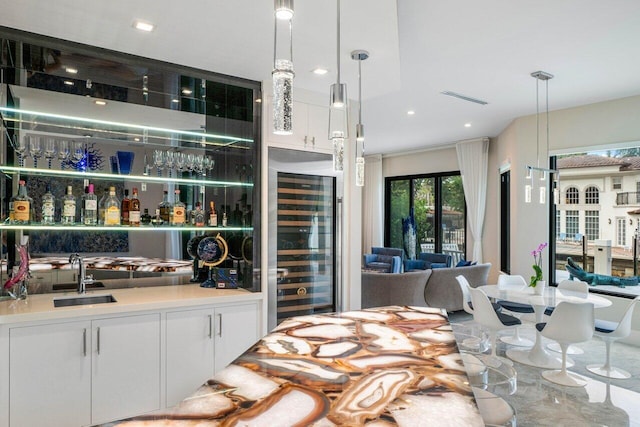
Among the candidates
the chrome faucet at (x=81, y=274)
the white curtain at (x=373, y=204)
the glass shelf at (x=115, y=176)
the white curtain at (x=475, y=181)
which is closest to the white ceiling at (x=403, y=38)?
the glass shelf at (x=115, y=176)

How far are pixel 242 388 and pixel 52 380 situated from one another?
187 cm

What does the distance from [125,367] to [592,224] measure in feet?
19.9

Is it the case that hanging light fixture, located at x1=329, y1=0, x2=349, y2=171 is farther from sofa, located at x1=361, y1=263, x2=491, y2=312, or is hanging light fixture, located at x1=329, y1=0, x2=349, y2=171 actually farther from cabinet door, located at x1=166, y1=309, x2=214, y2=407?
sofa, located at x1=361, y1=263, x2=491, y2=312

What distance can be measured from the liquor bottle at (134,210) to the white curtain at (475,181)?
644cm

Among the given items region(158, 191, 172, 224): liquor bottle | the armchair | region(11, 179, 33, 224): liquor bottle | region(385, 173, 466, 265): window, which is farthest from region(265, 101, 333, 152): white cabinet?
region(385, 173, 466, 265): window

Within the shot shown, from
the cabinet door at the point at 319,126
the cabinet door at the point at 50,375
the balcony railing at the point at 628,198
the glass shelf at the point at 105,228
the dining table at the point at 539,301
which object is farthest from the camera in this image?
the balcony railing at the point at 628,198

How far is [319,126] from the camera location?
3842mm

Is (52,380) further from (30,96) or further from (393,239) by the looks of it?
(393,239)

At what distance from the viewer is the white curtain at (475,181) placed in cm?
789

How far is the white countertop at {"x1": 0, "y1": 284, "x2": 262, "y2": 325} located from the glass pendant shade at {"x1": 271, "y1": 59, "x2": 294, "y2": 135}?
201 centimetres

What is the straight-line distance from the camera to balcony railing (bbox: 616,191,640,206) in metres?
5.44

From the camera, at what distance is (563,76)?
170 inches

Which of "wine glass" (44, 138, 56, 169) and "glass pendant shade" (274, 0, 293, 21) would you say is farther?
"wine glass" (44, 138, 56, 169)

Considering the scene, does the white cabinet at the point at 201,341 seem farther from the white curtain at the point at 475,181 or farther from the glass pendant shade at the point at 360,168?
the white curtain at the point at 475,181
